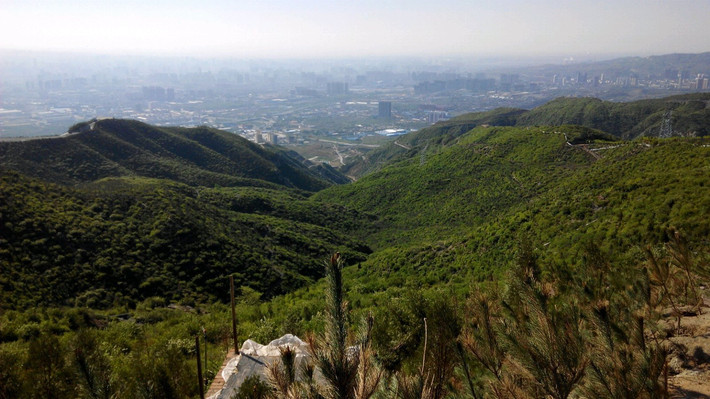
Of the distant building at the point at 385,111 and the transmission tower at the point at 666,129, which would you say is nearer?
the transmission tower at the point at 666,129

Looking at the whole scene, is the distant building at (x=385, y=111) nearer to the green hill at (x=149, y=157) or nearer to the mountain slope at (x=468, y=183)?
the green hill at (x=149, y=157)

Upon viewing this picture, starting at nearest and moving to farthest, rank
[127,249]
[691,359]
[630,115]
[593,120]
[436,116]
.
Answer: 1. [691,359]
2. [127,249]
3. [630,115]
4. [593,120]
5. [436,116]

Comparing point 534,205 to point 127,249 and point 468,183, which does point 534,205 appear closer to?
point 468,183

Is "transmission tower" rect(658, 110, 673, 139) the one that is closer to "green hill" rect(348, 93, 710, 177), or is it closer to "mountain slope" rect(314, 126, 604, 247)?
"green hill" rect(348, 93, 710, 177)

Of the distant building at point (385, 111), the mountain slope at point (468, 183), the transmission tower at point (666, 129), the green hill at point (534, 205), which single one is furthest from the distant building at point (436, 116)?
the green hill at point (534, 205)

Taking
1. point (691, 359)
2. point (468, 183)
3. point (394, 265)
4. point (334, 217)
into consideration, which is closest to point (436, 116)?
point (468, 183)

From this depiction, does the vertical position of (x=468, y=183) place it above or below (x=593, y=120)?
below

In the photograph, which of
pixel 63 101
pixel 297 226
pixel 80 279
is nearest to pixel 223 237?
pixel 80 279
